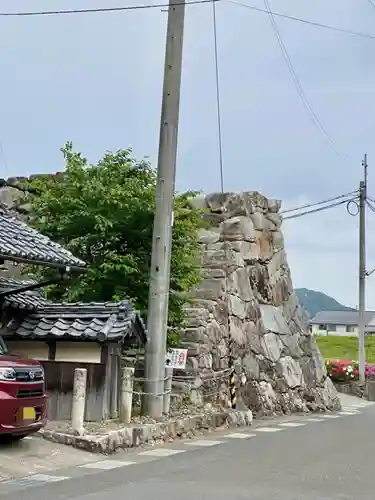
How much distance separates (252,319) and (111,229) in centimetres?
744

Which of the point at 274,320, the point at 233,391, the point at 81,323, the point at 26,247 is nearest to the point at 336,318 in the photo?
the point at 274,320

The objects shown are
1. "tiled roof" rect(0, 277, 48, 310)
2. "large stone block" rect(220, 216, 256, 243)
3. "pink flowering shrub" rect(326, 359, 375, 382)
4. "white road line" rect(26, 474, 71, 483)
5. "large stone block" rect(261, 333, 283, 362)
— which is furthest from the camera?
"pink flowering shrub" rect(326, 359, 375, 382)

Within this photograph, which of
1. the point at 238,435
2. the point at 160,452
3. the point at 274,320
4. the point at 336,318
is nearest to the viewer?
the point at 160,452

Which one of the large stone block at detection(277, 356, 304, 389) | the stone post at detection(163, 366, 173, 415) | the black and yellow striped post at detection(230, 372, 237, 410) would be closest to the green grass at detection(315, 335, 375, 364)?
the large stone block at detection(277, 356, 304, 389)

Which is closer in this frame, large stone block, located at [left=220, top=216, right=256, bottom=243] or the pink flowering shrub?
large stone block, located at [left=220, top=216, right=256, bottom=243]

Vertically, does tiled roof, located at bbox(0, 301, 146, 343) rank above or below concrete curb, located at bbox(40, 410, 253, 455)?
above

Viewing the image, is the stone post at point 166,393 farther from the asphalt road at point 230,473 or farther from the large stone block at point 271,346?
the large stone block at point 271,346

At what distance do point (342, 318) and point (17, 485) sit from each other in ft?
304

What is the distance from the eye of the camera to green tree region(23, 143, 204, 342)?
16.4m

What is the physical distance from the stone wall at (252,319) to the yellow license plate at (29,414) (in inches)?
301

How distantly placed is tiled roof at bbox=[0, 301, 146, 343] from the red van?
2.02 m

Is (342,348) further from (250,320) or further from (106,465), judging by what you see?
(106,465)

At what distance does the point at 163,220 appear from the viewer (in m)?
14.5

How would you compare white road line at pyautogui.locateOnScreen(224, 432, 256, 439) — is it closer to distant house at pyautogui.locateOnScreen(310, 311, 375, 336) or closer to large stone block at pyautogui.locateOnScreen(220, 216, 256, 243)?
large stone block at pyautogui.locateOnScreen(220, 216, 256, 243)
